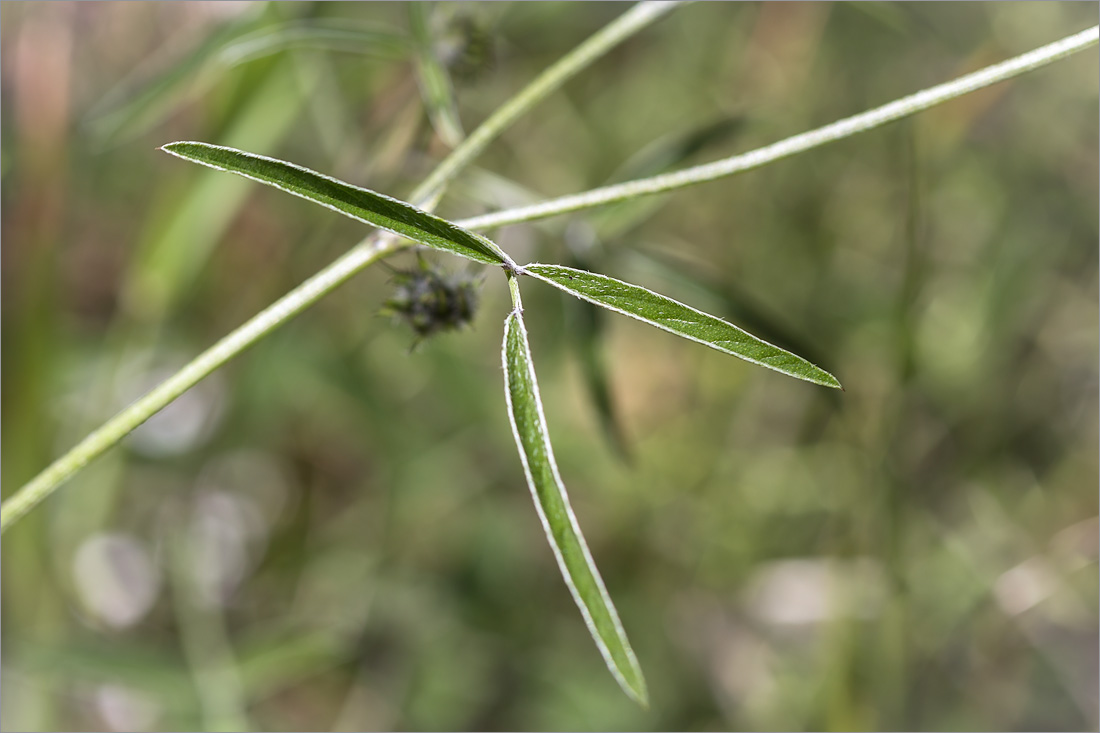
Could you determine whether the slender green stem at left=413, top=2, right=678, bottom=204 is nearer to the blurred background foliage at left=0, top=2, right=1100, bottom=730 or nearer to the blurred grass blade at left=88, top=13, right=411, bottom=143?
the blurred grass blade at left=88, top=13, right=411, bottom=143

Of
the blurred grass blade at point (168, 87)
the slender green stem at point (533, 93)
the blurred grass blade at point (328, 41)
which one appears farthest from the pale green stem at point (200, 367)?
the blurred grass blade at point (168, 87)

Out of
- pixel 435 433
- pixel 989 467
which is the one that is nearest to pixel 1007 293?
pixel 989 467

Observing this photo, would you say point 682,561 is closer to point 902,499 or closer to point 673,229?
point 902,499

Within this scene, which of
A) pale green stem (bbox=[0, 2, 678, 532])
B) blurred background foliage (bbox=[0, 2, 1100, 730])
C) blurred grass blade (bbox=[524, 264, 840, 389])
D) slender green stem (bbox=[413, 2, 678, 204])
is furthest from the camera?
blurred background foliage (bbox=[0, 2, 1100, 730])

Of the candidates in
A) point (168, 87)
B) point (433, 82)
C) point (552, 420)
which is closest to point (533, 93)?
point (433, 82)

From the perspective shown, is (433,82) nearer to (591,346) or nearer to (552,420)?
(591,346)

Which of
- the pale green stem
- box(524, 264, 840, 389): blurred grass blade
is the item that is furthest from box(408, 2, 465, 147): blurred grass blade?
box(524, 264, 840, 389): blurred grass blade
